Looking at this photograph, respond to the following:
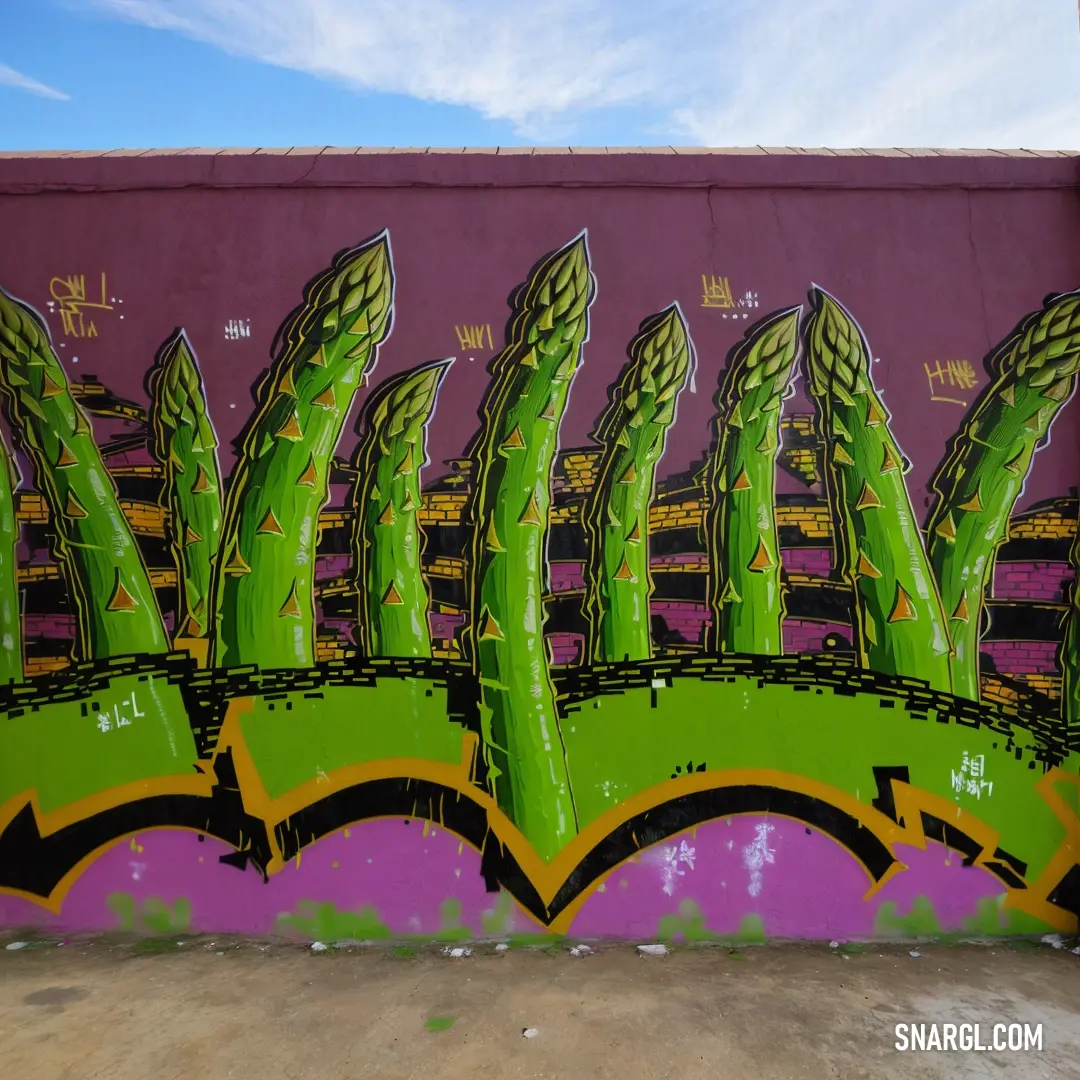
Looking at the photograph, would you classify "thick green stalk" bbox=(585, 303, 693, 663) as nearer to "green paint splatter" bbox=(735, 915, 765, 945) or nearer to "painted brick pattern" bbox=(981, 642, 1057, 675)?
"green paint splatter" bbox=(735, 915, 765, 945)

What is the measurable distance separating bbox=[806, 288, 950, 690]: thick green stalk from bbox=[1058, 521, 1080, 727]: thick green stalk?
22.9 inches

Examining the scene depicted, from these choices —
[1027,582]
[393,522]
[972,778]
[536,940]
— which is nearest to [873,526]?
[1027,582]

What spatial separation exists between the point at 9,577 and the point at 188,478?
104 centimetres

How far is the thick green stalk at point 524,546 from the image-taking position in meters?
3.51

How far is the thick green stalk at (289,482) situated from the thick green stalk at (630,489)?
49.6 inches

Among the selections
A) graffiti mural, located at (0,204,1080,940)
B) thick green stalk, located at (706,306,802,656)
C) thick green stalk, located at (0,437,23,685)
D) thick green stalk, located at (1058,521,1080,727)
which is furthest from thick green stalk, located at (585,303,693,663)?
thick green stalk, located at (0,437,23,685)

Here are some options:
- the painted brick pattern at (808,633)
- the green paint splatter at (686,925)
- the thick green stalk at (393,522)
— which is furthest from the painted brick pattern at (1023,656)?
the thick green stalk at (393,522)

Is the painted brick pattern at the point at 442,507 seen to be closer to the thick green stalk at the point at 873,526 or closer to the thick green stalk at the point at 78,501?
the thick green stalk at the point at 78,501

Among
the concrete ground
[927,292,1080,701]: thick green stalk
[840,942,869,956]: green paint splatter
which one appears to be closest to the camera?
the concrete ground

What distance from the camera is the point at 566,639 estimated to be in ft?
11.6

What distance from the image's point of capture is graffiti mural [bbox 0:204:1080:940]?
351 cm

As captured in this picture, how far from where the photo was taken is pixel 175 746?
357cm

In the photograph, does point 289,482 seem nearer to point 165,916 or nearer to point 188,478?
point 188,478

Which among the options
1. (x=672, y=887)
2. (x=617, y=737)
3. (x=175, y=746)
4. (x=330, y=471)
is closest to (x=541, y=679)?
(x=617, y=737)
